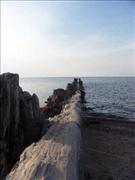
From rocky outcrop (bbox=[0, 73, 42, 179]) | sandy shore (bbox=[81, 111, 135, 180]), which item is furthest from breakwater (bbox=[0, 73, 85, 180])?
sandy shore (bbox=[81, 111, 135, 180])

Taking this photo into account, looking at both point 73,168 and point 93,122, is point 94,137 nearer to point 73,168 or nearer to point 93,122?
point 93,122

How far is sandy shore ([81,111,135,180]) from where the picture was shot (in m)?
11.1

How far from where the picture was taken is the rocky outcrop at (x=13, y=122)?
9.08 metres

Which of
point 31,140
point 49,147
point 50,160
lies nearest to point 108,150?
point 31,140

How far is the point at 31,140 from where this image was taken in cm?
1063

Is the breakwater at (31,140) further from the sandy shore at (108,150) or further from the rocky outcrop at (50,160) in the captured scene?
the sandy shore at (108,150)

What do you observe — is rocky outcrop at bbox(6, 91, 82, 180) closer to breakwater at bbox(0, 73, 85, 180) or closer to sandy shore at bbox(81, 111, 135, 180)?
breakwater at bbox(0, 73, 85, 180)

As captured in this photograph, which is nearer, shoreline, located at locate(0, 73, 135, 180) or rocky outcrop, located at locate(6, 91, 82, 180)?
rocky outcrop, located at locate(6, 91, 82, 180)

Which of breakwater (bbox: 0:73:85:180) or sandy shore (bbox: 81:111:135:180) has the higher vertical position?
breakwater (bbox: 0:73:85:180)

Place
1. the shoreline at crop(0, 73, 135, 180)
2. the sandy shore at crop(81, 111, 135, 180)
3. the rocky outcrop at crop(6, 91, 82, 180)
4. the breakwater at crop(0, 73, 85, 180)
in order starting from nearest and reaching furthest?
1. the rocky outcrop at crop(6, 91, 82, 180)
2. the breakwater at crop(0, 73, 85, 180)
3. the shoreline at crop(0, 73, 135, 180)
4. the sandy shore at crop(81, 111, 135, 180)

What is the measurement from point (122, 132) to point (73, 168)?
41.7 feet

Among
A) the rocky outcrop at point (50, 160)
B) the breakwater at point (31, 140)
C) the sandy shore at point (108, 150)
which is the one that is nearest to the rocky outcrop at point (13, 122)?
the breakwater at point (31, 140)

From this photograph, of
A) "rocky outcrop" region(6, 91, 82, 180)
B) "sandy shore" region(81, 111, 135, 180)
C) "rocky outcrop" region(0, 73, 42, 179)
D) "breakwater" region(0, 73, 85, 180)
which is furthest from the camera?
"sandy shore" region(81, 111, 135, 180)

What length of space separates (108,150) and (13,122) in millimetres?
6391
